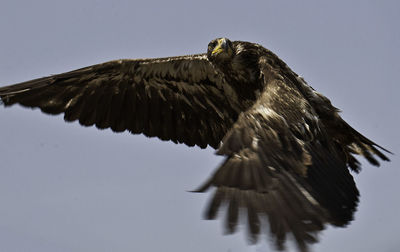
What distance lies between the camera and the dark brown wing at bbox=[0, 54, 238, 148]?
9984 mm

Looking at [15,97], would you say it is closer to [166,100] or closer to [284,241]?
[166,100]

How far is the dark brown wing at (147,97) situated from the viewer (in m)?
9.98

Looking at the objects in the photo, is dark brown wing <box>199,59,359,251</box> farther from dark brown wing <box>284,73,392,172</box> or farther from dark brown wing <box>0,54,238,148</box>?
dark brown wing <box>0,54,238,148</box>

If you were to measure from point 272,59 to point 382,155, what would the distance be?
2.24m

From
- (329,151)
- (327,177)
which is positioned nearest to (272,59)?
(329,151)

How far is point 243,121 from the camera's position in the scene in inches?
299

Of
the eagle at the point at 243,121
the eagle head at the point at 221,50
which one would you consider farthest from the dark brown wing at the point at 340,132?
the eagle head at the point at 221,50

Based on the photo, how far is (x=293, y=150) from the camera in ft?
24.6

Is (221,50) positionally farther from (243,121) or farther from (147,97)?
(243,121)

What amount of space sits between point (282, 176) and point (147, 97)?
12.8 feet

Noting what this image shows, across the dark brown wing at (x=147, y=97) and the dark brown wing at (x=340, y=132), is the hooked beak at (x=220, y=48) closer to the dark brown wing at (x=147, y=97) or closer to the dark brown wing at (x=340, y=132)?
the dark brown wing at (x=147, y=97)

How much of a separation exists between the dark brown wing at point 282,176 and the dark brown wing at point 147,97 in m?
1.75

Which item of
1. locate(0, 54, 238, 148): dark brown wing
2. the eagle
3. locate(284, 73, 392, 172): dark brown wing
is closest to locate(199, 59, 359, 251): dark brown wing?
the eagle

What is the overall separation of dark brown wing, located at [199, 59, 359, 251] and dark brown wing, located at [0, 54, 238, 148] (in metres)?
1.75
